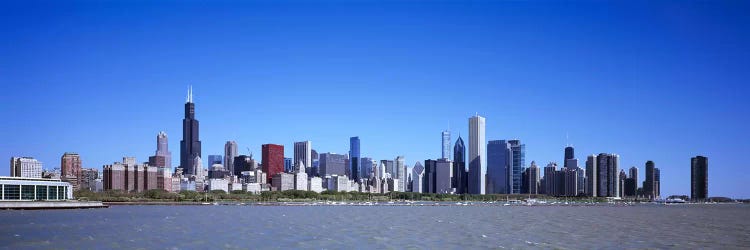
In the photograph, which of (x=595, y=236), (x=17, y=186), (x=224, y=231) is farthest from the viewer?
(x=17, y=186)

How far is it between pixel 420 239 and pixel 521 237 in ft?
43.7

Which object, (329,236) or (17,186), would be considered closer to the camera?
(329,236)

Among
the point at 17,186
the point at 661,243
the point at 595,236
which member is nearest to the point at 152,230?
the point at 595,236

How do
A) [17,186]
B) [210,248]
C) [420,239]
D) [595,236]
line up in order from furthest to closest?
[17,186], [595,236], [420,239], [210,248]

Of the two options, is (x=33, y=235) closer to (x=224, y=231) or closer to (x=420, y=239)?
(x=224, y=231)

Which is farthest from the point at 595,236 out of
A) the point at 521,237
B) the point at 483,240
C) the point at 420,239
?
the point at 420,239

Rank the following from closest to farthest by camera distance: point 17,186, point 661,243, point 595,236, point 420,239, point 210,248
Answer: point 210,248 < point 661,243 < point 420,239 < point 595,236 < point 17,186

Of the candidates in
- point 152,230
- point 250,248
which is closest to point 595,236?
point 250,248

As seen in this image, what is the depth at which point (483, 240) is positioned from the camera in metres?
A: 86.2

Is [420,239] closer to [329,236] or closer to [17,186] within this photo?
[329,236]

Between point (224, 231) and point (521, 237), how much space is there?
39797 millimetres

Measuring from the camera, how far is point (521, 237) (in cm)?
9150

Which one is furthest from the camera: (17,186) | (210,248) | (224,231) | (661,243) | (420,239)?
(17,186)

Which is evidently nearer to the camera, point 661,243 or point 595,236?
point 661,243
